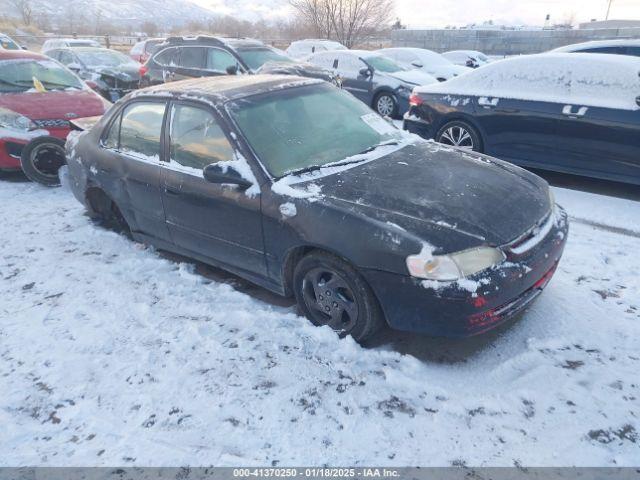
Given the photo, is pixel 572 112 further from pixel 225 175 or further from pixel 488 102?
pixel 225 175

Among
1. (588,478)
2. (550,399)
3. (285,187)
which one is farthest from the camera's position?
(285,187)

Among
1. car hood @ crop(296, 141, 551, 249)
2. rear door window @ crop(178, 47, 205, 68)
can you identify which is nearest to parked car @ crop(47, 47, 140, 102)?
rear door window @ crop(178, 47, 205, 68)

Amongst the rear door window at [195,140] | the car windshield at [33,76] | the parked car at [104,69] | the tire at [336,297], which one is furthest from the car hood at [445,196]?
the parked car at [104,69]

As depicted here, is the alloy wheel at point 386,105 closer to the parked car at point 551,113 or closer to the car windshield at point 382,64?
the car windshield at point 382,64

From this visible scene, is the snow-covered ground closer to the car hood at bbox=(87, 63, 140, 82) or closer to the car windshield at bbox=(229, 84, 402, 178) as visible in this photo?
the car windshield at bbox=(229, 84, 402, 178)

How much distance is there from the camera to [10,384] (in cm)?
279

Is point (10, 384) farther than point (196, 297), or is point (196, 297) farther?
point (196, 297)

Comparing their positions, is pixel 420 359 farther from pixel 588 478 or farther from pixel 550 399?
pixel 588 478

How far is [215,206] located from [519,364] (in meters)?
2.26

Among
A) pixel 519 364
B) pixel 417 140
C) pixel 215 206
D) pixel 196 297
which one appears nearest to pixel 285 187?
pixel 215 206

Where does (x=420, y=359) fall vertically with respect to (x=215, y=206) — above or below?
below

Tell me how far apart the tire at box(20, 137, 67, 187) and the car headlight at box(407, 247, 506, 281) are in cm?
543

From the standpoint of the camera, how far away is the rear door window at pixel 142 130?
3805mm

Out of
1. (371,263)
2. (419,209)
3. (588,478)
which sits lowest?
(588,478)
